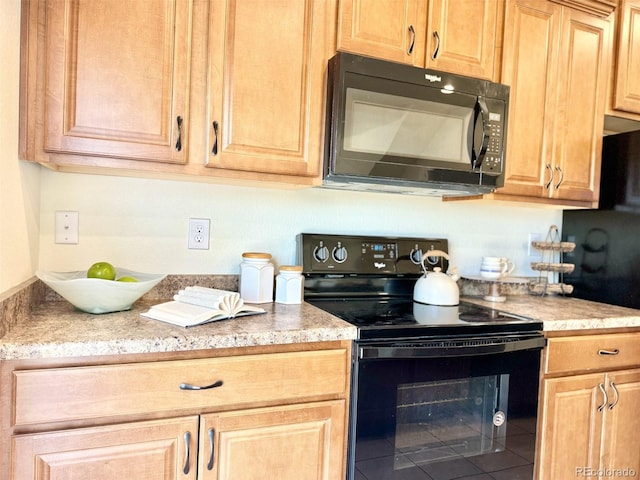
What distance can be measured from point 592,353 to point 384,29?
1435 millimetres

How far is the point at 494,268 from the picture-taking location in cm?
199

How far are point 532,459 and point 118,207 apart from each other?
5.70 feet

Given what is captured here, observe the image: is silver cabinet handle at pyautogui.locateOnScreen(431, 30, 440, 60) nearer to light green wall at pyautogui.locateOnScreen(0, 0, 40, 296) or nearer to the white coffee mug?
the white coffee mug

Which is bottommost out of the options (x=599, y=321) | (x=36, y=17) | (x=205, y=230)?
(x=599, y=321)

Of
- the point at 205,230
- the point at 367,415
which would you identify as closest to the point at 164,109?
the point at 205,230

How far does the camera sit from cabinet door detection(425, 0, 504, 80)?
1632mm

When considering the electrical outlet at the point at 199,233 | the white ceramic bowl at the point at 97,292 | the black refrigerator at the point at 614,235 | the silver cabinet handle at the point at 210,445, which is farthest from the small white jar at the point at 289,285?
the black refrigerator at the point at 614,235

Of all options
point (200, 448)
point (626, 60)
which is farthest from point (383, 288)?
point (626, 60)

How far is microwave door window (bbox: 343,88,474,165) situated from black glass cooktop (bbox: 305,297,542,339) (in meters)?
0.56

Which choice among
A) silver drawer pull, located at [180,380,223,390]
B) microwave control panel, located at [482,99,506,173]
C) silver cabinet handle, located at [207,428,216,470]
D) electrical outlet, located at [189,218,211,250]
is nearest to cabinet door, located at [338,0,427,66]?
microwave control panel, located at [482,99,506,173]

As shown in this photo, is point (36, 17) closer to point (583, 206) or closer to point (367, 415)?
point (367, 415)

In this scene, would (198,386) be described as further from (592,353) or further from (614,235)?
(614,235)

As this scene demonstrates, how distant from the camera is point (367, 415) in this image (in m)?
1.27

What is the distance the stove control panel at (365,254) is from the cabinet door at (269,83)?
38cm
